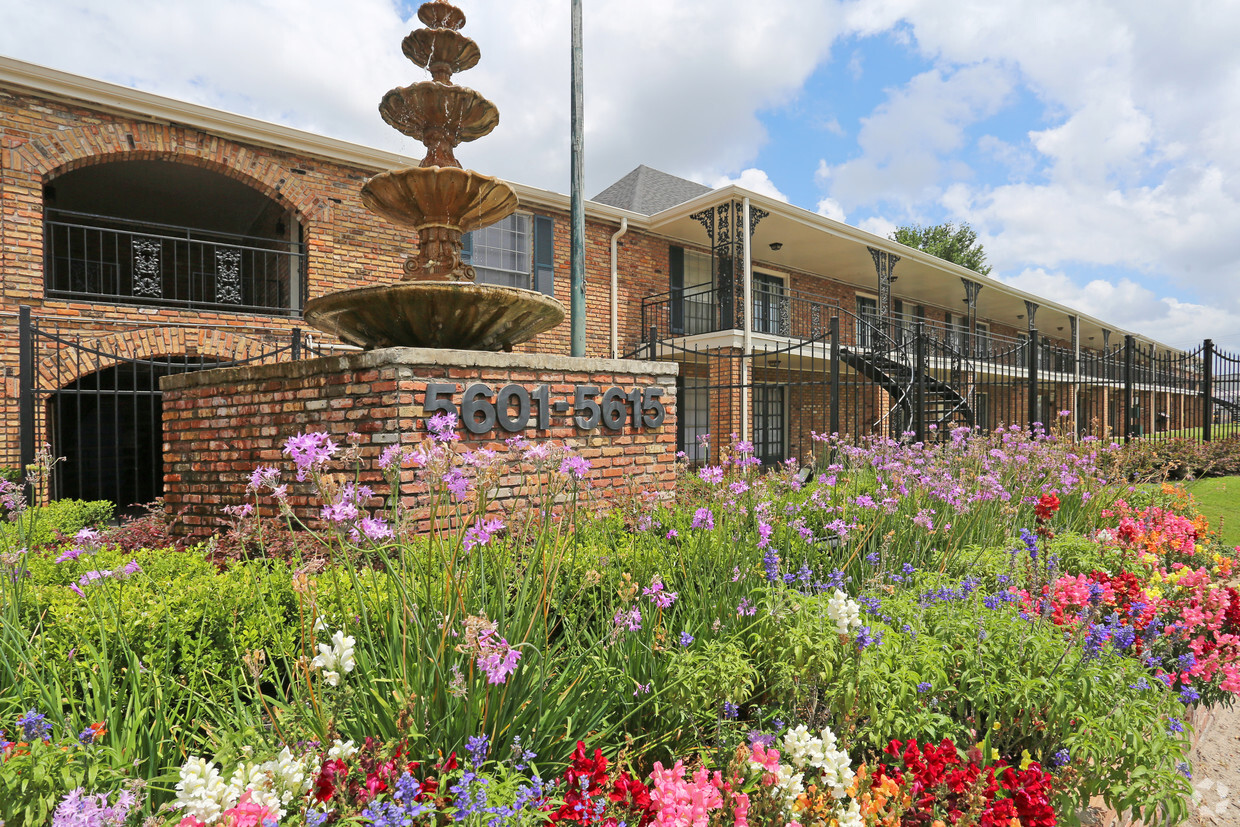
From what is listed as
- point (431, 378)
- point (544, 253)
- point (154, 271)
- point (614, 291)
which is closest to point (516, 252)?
point (544, 253)

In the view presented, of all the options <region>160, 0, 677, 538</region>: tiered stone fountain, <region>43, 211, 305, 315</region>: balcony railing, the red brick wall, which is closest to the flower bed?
the red brick wall

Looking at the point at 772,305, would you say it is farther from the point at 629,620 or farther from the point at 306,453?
the point at 306,453

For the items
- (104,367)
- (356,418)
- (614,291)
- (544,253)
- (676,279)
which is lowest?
(356,418)

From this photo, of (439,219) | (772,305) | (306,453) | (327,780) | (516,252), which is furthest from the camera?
(772,305)

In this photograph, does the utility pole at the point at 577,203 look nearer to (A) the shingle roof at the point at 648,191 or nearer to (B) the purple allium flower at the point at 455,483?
(B) the purple allium flower at the point at 455,483

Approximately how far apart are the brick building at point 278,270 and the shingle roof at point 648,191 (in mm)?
84

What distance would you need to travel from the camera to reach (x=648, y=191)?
1703 cm

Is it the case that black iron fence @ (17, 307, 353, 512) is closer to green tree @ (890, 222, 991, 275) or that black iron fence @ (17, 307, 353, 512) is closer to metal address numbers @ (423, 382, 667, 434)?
metal address numbers @ (423, 382, 667, 434)

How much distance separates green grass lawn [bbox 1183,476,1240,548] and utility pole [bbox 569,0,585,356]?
262 inches

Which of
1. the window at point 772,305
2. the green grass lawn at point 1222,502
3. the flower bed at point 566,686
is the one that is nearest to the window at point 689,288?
the window at point 772,305

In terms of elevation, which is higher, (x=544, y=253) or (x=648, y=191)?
(x=648, y=191)

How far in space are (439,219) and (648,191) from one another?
1299 centimetres

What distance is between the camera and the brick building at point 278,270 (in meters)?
8.35

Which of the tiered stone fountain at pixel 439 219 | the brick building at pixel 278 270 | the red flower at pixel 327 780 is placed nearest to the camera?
the red flower at pixel 327 780
